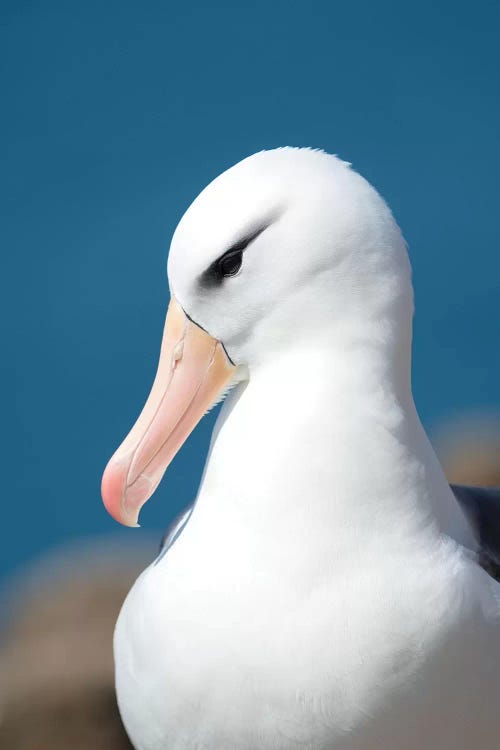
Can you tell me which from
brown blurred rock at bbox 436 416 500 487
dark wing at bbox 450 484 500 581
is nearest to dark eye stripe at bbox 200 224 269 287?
dark wing at bbox 450 484 500 581

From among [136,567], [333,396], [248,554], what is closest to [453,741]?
[248,554]

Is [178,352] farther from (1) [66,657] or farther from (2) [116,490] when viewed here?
(1) [66,657]

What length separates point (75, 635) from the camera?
4156 mm

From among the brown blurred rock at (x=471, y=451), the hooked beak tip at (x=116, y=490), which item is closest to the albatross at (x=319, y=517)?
the hooked beak tip at (x=116, y=490)

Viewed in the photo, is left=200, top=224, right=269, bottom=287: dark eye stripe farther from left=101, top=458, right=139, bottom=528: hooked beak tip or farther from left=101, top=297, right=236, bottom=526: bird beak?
left=101, top=458, right=139, bottom=528: hooked beak tip

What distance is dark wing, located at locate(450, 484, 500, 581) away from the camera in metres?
2.15

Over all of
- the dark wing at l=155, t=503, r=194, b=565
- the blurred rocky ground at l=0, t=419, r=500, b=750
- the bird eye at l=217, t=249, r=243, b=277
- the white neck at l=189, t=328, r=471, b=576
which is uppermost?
the bird eye at l=217, t=249, r=243, b=277

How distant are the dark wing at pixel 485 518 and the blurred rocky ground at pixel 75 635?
1521mm

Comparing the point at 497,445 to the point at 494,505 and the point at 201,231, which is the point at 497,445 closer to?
the point at 494,505

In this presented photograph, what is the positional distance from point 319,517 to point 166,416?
381mm

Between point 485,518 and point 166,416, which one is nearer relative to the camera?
point 166,416

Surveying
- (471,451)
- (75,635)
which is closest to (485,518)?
(75,635)

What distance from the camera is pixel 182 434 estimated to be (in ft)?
7.22

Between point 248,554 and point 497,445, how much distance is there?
132 inches
